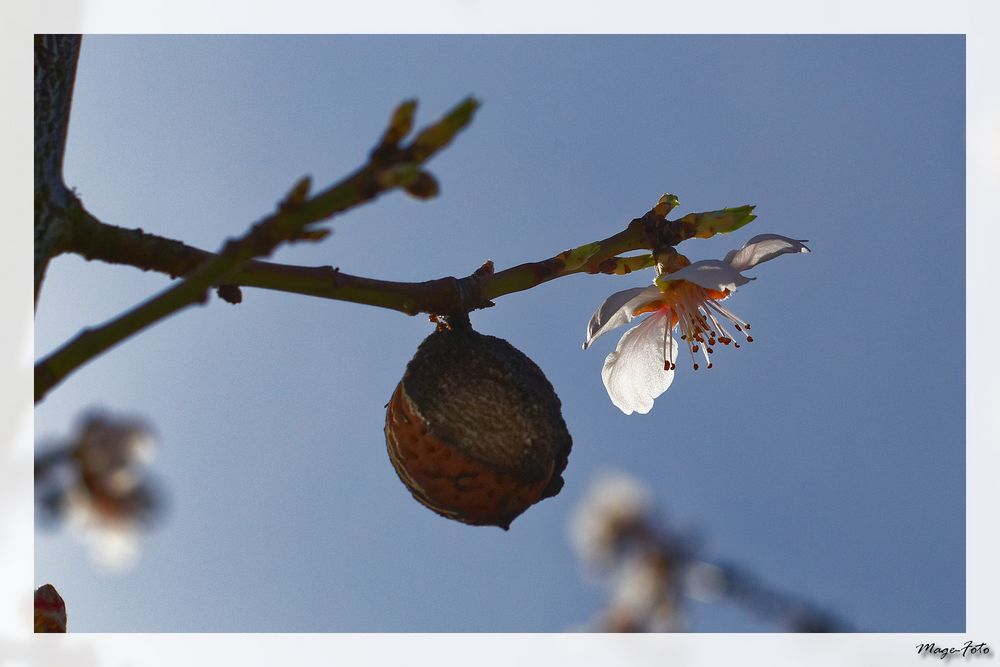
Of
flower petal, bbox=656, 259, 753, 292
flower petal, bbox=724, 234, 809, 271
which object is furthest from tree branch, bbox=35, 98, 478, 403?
flower petal, bbox=724, 234, 809, 271

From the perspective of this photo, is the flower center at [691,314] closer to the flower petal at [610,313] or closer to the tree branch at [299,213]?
the flower petal at [610,313]

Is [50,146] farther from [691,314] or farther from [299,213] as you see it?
[691,314]

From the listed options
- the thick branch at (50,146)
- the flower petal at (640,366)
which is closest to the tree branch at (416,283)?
the thick branch at (50,146)

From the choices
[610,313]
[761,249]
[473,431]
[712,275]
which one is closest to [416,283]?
[473,431]

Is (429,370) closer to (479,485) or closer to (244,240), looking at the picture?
(479,485)

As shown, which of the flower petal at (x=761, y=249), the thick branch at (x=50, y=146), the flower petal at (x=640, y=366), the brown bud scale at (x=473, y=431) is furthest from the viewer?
the flower petal at (x=640, y=366)

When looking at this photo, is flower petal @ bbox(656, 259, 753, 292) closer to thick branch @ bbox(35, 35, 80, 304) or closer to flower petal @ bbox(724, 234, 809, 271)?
flower petal @ bbox(724, 234, 809, 271)
